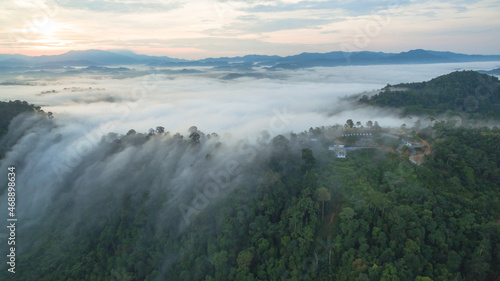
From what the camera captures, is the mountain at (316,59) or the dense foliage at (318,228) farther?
the mountain at (316,59)

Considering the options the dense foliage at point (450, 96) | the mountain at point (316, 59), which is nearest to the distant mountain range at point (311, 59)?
the mountain at point (316, 59)

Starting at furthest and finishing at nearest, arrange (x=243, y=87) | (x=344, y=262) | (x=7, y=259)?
(x=243, y=87) → (x=7, y=259) → (x=344, y=262)

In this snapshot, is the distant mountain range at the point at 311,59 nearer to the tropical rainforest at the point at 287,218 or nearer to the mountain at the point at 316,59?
the mountain at the point at 316,59

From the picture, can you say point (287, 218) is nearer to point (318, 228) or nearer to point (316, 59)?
point (318, 228)

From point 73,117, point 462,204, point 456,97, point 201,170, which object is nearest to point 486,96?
point 456,97

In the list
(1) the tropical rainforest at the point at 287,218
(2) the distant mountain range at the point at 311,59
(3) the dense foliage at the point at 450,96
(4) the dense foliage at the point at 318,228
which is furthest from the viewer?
(2) the distant mountain range at the point at 311,59

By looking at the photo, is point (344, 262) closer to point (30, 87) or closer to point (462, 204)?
point (462, 204)
